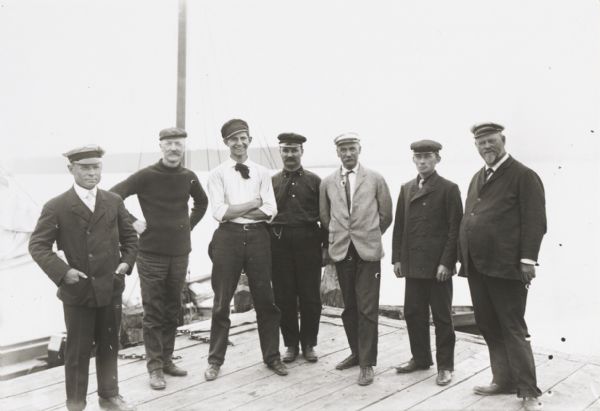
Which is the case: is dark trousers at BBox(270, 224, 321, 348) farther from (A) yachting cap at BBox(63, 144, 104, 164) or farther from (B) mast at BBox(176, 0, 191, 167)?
(B) mast at BBox(176, 0, 191, 167)

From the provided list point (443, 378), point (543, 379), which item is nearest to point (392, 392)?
point (443, 378)

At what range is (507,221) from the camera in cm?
294

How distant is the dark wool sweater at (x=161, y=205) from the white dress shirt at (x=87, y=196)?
60 cm

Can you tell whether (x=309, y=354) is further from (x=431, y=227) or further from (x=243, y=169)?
(x=243, y=169)

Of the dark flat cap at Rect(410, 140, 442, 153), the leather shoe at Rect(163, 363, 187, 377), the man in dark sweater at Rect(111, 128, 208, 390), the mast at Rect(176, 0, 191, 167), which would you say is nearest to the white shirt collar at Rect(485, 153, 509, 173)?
the dark flat cap at Rect(410, 140, 442, 153)

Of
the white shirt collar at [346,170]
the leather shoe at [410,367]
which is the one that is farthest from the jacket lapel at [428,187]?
the leather shoe at [410,367]

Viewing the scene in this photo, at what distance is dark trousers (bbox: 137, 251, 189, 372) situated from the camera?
3475mm

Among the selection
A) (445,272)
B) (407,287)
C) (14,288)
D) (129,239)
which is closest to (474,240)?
(445,272)

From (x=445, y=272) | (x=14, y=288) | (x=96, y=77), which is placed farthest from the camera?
(x=14, y=288)

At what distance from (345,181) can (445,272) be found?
3.14 feet

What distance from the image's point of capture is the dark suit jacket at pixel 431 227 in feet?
11.1

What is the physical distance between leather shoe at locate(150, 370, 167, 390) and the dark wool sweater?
0.81 meters

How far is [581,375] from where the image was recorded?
3.47 m

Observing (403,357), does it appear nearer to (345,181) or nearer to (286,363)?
(286,363)
